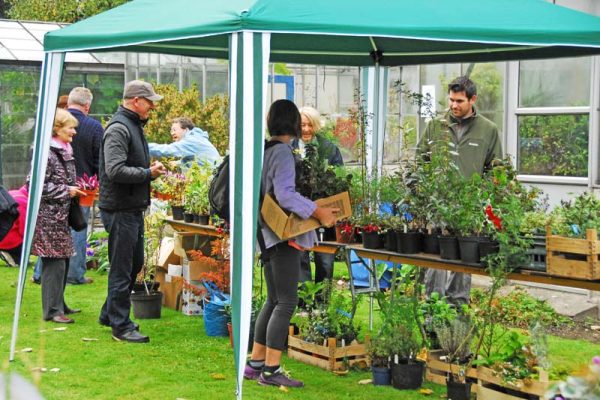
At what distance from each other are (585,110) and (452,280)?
7.68 ft

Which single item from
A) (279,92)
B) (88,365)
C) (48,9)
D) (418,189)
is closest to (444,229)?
(418,189)

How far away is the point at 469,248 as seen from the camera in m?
4.88

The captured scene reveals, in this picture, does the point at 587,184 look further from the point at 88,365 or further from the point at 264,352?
the point at 88,365

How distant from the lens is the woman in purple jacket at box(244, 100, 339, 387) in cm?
517

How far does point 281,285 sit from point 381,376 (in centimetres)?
86

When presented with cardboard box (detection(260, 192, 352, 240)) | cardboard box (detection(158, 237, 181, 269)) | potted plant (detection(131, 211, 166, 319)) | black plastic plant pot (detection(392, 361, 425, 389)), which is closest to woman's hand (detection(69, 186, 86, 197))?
potted plant (detection(131, 211, 166, 319))

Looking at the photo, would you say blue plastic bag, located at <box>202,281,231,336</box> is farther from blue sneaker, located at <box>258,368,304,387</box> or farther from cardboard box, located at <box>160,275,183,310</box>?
blue sneaker, located at <box>258,368,304,387</box>

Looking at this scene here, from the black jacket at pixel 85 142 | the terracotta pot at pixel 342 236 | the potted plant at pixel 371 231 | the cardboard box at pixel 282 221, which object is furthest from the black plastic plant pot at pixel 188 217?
the cardboard box at pixel 282 221

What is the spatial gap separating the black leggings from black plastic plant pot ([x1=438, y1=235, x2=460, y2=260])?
2.78ft

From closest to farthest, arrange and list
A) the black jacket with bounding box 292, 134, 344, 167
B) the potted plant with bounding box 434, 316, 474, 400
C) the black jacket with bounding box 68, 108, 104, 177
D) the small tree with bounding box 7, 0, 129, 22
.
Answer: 1. the potted plant with bounding box 434, 316, 474, 400
2. the black jacket with bounding box 292, 134, 344, 167
3. the black jacket with bounding box 68, 108, 104, 177
4. the small tree with bounding box 7, 0, 129, 22

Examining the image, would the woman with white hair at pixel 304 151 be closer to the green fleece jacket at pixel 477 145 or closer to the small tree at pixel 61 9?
the green fleece jacket at pixel 477 145

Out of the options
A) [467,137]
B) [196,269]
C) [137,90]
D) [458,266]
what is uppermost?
[137,90]

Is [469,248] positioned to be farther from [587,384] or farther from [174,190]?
[174,190]

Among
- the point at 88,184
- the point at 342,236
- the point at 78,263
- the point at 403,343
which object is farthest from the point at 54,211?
the point at 403,343
